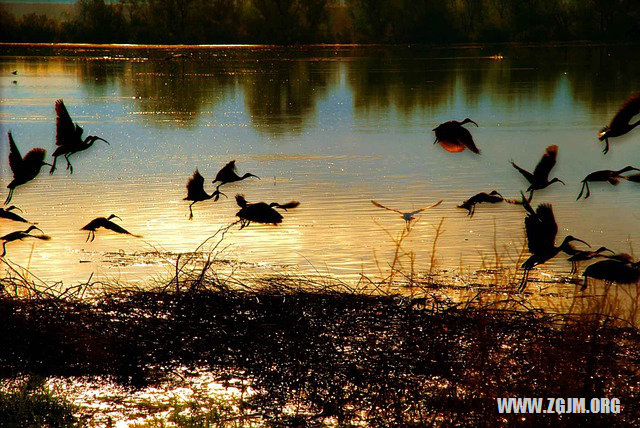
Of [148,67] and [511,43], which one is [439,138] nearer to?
[148,67]

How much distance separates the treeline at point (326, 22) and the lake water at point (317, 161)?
31158mm

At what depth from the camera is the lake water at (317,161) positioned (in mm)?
8891

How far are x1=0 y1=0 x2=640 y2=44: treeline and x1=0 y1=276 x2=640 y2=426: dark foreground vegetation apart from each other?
62.6 m

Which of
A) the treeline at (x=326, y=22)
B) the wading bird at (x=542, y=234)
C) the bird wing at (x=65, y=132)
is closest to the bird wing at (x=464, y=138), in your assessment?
the wading bird at (x=542, y=234)

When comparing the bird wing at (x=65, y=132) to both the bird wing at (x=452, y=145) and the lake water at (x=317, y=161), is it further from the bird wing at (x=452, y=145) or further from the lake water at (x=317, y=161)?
the bird wing at (x=452, y=145)

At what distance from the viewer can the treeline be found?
66.9 meters

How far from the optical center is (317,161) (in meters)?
15.1

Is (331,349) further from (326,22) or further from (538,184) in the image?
(326,22)

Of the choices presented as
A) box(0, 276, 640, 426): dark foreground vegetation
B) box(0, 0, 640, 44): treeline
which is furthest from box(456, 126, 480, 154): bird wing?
box(0, 0, 640, 44): treeline

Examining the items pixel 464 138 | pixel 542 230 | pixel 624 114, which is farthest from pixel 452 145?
pixel 624 114

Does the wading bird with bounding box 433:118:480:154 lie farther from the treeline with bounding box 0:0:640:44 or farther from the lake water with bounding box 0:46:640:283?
the treeline with bounding box 0:0:640:44

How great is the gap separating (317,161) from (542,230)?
11.4 metres

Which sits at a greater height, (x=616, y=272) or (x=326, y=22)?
(x=326, y=22)

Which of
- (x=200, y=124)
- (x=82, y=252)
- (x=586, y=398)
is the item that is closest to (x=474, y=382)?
(x=586, y=398)
